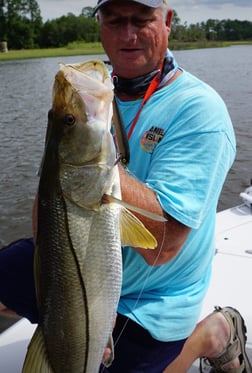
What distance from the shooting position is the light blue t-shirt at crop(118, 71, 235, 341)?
78.7 inches

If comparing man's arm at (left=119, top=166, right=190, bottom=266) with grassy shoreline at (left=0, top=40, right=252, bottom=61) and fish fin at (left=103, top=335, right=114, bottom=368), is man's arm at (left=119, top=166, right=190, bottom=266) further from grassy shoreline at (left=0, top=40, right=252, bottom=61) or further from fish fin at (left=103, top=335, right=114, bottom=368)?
grassy shoreline at (left=0, top=40, right=252, bottom=61)

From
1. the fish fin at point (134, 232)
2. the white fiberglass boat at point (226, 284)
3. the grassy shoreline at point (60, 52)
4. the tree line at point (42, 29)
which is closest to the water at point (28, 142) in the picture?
the white fiberglass boat at point (226, 284)

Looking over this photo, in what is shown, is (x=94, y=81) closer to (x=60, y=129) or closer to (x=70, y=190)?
(x=60, y=129)

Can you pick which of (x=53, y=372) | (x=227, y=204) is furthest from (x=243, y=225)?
(x=227, y=204)

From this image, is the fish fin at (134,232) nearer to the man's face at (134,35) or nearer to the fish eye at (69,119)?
the fish eye at (69,119)

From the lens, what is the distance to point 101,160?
5.56 feet

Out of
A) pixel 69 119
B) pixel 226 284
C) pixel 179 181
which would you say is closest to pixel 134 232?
pixel 179 181

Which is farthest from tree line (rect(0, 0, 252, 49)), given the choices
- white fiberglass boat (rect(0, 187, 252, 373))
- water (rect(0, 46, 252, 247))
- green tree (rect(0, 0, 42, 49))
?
white fiberglass boat (rect(0, 187, 252, 373))

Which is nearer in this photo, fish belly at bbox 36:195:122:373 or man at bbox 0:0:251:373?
fish belly at bbox 36:195:122:373

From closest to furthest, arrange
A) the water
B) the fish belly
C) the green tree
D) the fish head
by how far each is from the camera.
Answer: the fish head, the fish belly, the water, the green tree

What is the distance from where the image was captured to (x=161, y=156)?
2.12 m

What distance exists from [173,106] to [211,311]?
66.4 inches

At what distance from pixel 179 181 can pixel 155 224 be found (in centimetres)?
20

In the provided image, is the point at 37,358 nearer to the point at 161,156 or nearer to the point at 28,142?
the point at 161,156
